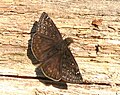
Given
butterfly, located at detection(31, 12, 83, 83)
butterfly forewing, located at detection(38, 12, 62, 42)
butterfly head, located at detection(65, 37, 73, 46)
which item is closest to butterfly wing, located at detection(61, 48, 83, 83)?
butterfly, located at detection(31, 12, 83, 83)

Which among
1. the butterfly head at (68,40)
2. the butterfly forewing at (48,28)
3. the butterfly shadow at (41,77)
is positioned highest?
the butterfly forewing at (48,28)

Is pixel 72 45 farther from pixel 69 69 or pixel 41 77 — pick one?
pixel 41 77

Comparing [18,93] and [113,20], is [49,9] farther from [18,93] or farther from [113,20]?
[18,93]

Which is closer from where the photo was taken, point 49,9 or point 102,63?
point 102,63

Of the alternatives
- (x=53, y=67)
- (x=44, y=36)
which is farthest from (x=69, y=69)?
(x=44, y=36)

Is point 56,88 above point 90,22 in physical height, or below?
below

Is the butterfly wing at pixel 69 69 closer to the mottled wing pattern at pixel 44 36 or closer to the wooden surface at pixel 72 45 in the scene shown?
the wooden surface at pixel 72 45

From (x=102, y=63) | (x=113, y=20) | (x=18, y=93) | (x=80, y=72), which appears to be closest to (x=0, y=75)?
(x=18, y=93)

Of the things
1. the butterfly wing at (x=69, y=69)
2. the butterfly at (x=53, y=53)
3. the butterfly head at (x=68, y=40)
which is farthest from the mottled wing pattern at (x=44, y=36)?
the butterfly wing at (x=69, y=69)
